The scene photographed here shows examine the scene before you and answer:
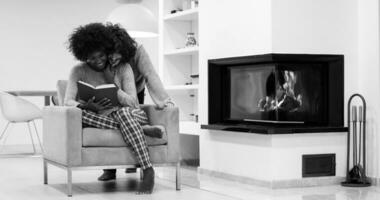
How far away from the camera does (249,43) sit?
473 centimetres

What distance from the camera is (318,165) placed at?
462 centimetres

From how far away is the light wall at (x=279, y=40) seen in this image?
450 centimetres

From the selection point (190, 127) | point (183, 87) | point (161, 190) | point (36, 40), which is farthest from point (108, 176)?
point (36, 40)

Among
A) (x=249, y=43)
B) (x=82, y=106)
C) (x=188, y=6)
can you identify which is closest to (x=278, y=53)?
(x=249, y=43)

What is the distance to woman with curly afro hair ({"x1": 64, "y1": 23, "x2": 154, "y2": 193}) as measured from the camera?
163 inches

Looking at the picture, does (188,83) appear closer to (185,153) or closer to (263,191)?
(185,153)

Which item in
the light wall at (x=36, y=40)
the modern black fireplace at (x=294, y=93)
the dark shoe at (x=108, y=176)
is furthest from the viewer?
the light wall at (x=36, y=40)

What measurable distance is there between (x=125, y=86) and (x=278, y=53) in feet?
3.51

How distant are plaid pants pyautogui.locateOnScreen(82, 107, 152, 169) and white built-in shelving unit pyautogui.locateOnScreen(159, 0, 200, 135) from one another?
6.41 feet

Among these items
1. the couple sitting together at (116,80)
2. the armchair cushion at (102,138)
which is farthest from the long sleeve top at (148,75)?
the armchair cushion at (102,138)

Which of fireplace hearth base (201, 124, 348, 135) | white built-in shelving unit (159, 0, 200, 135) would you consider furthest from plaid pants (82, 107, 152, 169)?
white built-in shelving unit (159, 0, 200, 135)

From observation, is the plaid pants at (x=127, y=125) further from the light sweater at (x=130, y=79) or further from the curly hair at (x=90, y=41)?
the curly hair at (x=90, y=41)

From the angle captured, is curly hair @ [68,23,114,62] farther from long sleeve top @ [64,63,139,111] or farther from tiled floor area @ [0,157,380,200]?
tiled floor area @ [0,157,380,200]

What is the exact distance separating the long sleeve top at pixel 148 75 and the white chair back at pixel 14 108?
8.77 ft
